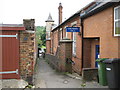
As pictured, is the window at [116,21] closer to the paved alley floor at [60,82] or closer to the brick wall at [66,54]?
the paved alley floor at [60,82]

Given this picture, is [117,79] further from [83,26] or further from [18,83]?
[83,26]

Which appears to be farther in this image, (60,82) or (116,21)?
(60,82)

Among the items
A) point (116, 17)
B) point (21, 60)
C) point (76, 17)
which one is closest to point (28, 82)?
point (21, 60)

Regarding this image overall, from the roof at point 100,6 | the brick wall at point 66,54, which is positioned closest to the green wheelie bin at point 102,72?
the roof at point 100,6

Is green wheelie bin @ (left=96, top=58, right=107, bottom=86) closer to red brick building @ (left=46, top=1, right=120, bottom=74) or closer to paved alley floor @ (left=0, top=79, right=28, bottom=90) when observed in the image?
red brick building @ (left=46, top=1, right=120, bottom=74)

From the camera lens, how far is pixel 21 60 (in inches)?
275

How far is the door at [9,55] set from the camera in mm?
6641

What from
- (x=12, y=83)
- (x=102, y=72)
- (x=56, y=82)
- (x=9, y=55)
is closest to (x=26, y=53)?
(x=9, y=55)

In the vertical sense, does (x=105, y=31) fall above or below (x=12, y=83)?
above

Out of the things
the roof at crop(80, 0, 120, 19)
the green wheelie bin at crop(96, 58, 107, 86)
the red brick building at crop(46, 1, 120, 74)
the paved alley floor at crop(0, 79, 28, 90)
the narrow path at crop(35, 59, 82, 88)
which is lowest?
the narrow path at crop(35, 59, 82, 88)

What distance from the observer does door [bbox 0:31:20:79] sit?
6.64 meters

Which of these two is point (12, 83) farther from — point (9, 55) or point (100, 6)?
point (100, 6)

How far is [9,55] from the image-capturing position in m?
6.71

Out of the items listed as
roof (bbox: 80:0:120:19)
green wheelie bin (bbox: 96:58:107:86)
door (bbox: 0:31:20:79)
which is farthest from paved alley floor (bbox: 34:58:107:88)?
roof (bbox: 80:0:120:19)
